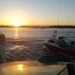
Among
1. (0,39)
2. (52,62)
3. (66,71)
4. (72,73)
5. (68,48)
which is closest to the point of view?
(72,73)

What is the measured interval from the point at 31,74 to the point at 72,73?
3.26 metres

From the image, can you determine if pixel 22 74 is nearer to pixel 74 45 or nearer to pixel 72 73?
pixel 72 73

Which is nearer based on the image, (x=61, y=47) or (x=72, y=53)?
(x=72, y=53)

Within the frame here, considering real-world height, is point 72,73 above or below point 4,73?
above

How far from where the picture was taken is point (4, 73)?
12836 millimetres

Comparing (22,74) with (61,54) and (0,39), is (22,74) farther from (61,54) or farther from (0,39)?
(0,39)

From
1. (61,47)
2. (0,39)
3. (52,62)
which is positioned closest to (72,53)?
(61,47)

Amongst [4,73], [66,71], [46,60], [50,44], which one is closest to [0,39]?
[50,44]

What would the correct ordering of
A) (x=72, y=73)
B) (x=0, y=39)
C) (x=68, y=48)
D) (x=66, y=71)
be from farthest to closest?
(x=0, y=39)
(x=68, y=48)
(x=66, y=71)
(x=72, y=73)

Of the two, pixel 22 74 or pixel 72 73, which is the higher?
pixel 72 73

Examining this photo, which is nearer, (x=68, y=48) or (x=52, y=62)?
(x=52, y=62)

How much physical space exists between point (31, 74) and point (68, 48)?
1722 cm

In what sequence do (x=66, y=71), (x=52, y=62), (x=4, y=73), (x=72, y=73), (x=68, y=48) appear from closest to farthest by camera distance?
(x=72, y=73) → (x=66, y=71) → (x=4, y=73) → (x=52, y=62) → (x=68, y=48)

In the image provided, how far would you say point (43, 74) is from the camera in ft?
38.9
